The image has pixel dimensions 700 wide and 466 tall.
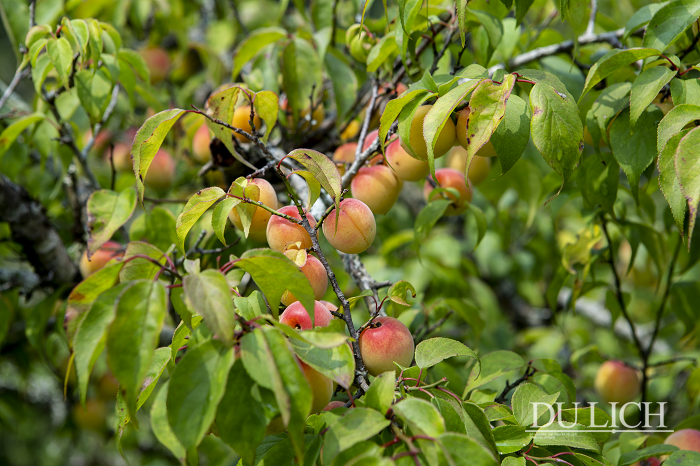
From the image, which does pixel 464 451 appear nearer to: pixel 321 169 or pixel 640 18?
pixel 321 169

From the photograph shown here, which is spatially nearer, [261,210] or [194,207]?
[194,207]

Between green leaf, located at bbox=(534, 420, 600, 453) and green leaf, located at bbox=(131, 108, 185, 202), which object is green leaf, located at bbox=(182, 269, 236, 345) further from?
green leaf, located at bbox=(534, 420, 600, 453)

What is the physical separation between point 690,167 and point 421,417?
0.39 meters

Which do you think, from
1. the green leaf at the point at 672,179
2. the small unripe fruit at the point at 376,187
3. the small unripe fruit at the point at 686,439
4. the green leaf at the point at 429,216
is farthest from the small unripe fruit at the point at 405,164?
the small unripe fruit at the point at 686,439

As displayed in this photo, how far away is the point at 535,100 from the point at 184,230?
45 centimetres

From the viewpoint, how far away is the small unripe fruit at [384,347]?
64 cm

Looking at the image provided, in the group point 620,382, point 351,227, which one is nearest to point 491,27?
point 351,227

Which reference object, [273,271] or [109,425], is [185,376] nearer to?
[273,271]

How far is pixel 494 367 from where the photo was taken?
0.83 metres

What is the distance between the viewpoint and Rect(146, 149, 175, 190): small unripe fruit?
1.58m

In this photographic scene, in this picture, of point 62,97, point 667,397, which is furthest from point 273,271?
point 667,397

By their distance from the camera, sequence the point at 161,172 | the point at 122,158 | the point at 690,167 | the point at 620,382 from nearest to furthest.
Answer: the point at 690,167 < the point at 620,382 < the point at 161,172 < the point at 122,158

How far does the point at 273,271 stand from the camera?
0.54m

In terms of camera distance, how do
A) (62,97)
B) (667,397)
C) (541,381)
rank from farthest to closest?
(667,397)
(62,97)
(541,381)
